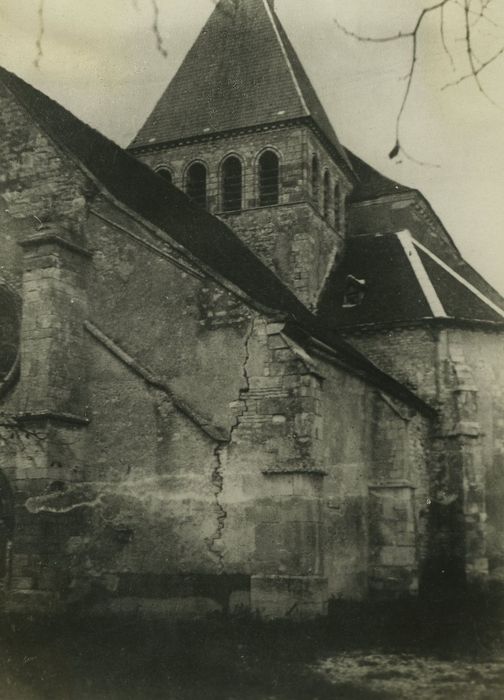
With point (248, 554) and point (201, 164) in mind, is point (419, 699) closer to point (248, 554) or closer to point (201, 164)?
point (248, 554)

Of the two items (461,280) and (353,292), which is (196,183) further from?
(461,280)

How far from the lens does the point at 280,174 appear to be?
70.3ft

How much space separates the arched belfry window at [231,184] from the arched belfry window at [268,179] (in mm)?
654

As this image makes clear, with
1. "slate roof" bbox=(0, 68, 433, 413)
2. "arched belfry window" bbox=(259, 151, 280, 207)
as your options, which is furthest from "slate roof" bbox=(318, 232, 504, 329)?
"arched belfry window" bbox=(259, 151, 280, 207)

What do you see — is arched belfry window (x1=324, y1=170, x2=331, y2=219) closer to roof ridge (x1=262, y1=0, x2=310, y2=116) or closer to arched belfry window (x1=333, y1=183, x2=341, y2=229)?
arched belfry window (x1=333, y1=183, x2=341, y2=229)

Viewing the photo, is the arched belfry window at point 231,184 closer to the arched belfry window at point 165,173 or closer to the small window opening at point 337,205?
the arched belfry window at point 165,173

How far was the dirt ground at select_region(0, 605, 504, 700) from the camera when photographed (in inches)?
316

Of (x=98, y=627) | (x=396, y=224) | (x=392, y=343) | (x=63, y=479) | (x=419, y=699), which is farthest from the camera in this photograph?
(x=396, y=224)

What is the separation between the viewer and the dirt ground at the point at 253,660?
8.04 m

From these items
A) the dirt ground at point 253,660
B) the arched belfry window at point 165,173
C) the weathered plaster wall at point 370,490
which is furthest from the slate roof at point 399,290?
the dirt ground at point 253,660

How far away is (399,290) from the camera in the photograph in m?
19.9

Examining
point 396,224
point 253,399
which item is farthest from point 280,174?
point 253,399

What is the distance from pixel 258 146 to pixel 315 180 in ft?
6.17

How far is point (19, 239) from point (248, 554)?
6.80 m
